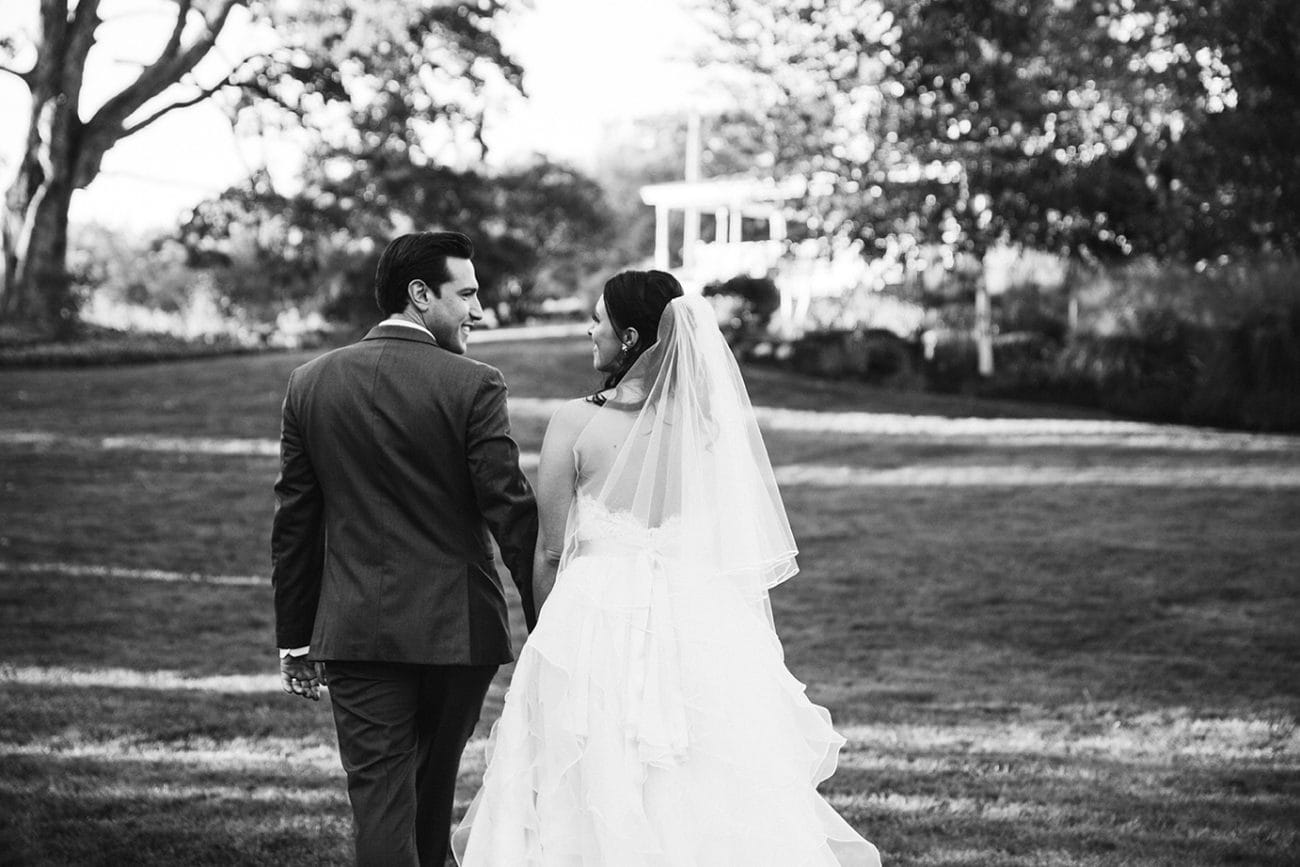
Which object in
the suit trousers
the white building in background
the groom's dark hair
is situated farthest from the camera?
the white building in background

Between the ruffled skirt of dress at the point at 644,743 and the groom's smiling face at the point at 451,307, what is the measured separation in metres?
0.78

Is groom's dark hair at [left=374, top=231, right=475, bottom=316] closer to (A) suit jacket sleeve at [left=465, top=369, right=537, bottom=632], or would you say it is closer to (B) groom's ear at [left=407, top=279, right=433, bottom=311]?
(B) groom's ear at [left=407, top=279, right=433, bottom=311]

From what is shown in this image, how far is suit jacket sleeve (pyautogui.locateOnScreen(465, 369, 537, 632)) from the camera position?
365 centimetres

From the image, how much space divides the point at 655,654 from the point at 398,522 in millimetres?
831

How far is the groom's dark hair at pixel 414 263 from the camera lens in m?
3.74

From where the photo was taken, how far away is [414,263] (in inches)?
147

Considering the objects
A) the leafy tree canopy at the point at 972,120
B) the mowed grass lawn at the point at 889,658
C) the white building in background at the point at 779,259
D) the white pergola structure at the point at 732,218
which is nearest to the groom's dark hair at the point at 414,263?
the mowed grass lawn at the point at 889,658

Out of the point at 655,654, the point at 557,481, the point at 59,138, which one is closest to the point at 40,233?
the point at 59,138

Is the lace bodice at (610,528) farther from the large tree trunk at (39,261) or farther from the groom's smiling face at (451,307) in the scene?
the large tree trunk at (39,261)

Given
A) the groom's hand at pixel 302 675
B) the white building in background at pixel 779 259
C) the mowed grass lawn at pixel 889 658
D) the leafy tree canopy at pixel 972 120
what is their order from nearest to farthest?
the groom's hand at pixel 302 675 → the mowed grass lawn at pixel 889 658 → the leafy tree canopy at pixel 972 120 → the white building in background at pixel 779 259

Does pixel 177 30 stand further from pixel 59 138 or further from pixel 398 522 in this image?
pixel 398 522

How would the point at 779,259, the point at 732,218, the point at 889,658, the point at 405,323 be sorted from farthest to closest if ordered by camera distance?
the point at 732,218, the point at 779,259, the point at 889,658, the point at 405,323

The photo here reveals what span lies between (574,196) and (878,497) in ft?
128

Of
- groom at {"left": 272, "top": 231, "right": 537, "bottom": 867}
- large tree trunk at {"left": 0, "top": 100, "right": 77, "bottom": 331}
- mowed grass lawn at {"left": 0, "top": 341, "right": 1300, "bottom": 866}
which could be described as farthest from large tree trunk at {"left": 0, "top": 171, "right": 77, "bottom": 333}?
groom at {"left": 272, "top": 231, "right": 537, "bottom": 867}
